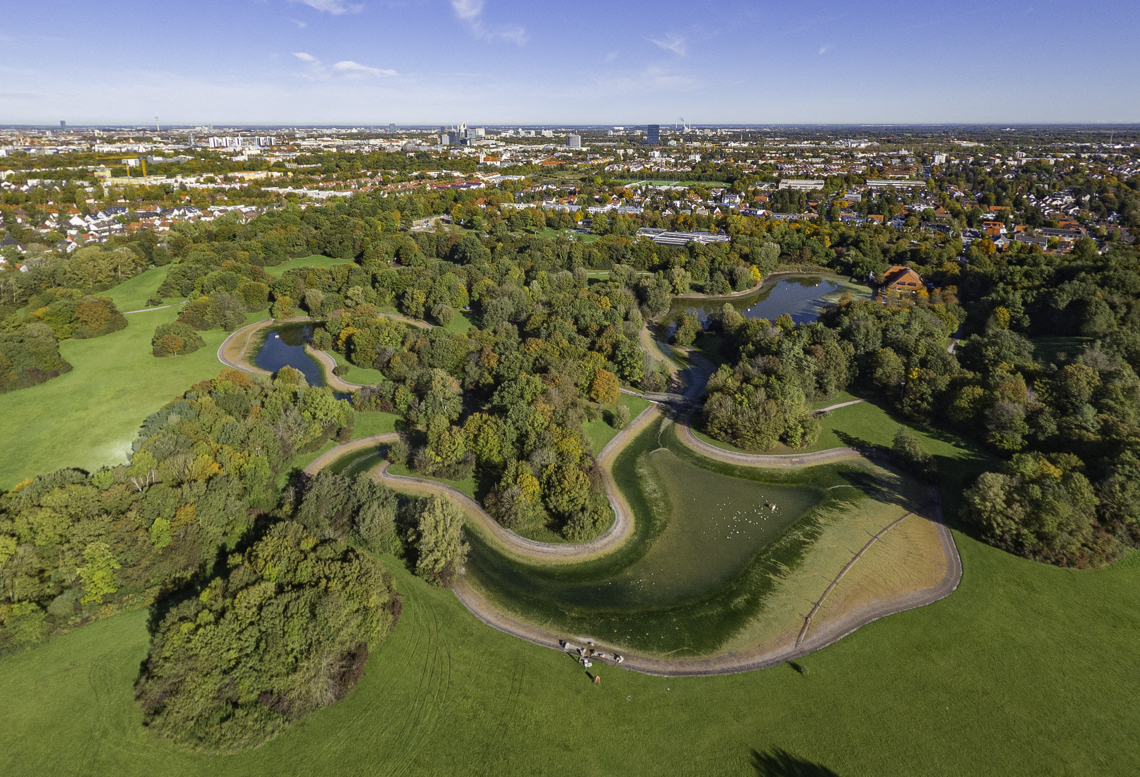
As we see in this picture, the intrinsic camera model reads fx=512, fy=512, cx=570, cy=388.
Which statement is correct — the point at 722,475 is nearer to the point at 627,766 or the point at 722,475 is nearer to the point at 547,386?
the point at 547,386

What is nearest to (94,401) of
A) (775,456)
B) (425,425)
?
(425,425)

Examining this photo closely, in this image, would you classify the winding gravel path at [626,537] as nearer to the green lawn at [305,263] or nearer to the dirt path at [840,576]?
the dirt path at [840,576]

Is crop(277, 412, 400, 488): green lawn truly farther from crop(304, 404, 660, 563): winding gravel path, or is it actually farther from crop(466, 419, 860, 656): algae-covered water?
crop(466, 419, 860, 656): algae-covered water

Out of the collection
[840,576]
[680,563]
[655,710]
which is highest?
[840,576]

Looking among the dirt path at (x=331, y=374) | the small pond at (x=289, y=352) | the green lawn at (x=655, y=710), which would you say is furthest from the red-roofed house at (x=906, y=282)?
the small pond at (x=289, y=352)

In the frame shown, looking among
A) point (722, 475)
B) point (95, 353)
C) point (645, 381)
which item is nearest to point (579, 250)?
point (645, 381)

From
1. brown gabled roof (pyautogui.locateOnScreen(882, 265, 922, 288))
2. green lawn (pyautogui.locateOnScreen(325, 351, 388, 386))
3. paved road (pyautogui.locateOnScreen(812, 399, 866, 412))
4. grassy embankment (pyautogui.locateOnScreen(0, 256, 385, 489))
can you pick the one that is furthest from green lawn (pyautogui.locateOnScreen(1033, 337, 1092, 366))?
grassy embankment (pyautogui.locateOnScreen(0, 256, 385, 489))

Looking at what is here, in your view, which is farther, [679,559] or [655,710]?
[679,559]

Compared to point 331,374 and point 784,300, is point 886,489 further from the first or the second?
point 331,374
